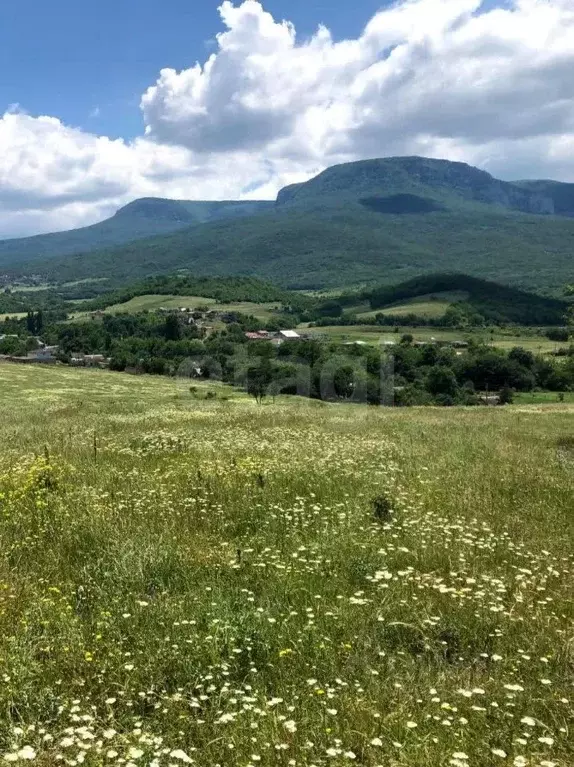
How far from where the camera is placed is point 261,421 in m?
20.0

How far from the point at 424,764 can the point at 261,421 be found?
16.2m

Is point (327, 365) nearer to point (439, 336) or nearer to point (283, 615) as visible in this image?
point (283, 615)

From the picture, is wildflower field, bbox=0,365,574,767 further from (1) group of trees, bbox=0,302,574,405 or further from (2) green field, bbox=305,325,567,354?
(2) green field, bbox=305,325,567,354

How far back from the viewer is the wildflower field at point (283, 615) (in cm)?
427

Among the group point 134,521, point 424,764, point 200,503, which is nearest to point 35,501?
point 134,521

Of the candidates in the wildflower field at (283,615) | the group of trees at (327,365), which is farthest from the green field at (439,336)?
the wildflower field at (283,615)

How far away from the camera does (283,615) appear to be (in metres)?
6.00

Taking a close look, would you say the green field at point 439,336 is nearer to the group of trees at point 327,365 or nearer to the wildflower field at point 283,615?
the group of trees at point 327,365

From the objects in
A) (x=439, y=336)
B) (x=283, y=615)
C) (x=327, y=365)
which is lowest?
(x=439, y=336)

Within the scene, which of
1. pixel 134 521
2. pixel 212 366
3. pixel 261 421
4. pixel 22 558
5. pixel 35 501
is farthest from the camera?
pixel 212 366

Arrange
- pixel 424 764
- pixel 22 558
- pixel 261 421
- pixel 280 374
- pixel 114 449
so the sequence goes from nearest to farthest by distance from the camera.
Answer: pixel 424 764 → pixel 22 558 → pixel 114 449 → pixel 261 421 → pixel 280 374

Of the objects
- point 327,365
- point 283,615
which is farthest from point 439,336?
point 283,615

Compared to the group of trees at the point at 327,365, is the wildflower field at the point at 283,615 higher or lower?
higher

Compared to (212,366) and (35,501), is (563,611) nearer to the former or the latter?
(35,501)
